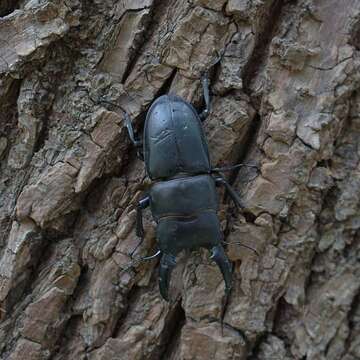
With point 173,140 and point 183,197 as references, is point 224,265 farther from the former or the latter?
point 173,140

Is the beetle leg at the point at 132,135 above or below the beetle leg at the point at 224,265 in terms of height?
above

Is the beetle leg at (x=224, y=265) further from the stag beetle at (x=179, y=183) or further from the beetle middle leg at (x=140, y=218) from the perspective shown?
the beetle middle leg at (x=140, y=218)

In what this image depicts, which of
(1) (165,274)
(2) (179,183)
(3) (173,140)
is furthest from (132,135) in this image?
(1) (165,274)

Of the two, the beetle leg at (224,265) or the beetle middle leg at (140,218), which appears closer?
the beetle leg at (224,265)

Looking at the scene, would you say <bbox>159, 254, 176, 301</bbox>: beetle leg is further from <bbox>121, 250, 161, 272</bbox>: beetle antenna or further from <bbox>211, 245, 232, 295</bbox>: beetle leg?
<bbox>211, 245, 232, 295</bbox>: beetle leg

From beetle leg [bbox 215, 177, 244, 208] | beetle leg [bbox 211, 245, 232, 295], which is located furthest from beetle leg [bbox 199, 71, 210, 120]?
beetle leg [bbox 211, 245, 232, 295]

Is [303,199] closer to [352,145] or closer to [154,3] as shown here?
[352,145]

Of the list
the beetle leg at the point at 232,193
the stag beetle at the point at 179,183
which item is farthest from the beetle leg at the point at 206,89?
the beetle leg at the point at 232,193
